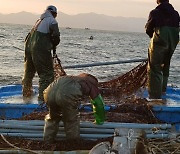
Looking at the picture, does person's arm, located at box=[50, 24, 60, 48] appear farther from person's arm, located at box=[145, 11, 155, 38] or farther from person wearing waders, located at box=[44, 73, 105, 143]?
person wearing waders, located at box=[44, 73, 105, 143]

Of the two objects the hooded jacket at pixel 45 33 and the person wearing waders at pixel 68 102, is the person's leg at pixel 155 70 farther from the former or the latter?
the person wearing waders at pixel 68 102

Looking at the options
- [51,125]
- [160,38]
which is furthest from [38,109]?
[160,38]

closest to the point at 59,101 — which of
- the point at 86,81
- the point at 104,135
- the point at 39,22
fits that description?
the point at 86,81

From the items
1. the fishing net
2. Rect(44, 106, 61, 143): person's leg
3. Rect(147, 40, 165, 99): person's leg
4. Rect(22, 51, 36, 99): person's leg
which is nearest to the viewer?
Rect(44, 106, 61, 143): person's leg

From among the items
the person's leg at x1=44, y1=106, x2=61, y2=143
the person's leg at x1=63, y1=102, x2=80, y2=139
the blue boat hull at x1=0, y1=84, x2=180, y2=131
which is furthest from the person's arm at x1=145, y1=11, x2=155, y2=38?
the person's leg at x1=44, y1=106, x2=61, y2=143

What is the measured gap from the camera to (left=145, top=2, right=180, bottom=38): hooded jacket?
9078 millimetres

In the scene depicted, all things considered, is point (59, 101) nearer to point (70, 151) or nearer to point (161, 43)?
point (70, 151)

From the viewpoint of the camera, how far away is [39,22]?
9.16m

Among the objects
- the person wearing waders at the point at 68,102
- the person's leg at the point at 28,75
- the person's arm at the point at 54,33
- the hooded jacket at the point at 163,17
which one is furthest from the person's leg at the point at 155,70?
the person's leg at the point at 28,75

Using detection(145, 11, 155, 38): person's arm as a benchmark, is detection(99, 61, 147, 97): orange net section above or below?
below

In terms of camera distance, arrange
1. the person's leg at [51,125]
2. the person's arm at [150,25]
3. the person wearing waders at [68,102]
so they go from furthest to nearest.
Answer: the person's arm at [150,25], the person's leg at [51,125], the person wearing waders at [68,102]

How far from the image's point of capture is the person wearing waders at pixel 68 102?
22.4ft

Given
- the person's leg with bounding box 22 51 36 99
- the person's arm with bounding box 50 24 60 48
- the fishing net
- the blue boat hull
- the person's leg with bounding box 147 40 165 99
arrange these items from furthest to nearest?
the fishing net
the person's leg with bounding box 22 51 36 99
the person's leg with bounding box 147 40 165 99
the person's arm with bounding box 50 24 60 48
the blue boat hull

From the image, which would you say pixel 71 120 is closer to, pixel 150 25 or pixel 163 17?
pixel 150 25
